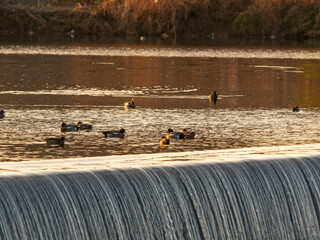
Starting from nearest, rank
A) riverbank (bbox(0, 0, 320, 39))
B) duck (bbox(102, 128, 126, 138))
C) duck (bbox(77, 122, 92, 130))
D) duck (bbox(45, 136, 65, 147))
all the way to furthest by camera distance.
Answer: duck (bbox(45, 136, 65, 147)) → duck (bbox(102, 128, 126, 138)) → duck (bbox(77, 122, 92, 130)) → riverbank (bbox(0, 0, 320, 39))

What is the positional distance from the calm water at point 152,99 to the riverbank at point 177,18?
994 inches

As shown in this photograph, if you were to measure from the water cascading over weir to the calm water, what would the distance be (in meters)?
5.86

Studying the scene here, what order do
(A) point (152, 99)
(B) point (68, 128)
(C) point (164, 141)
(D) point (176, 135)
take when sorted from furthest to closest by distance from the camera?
(A) point (152, 99) < (B) point (68, 128) < (D) point (176, 135) < (C) point (164, 141)

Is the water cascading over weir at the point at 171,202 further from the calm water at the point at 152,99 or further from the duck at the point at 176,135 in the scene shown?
the duck at the point at 176,135

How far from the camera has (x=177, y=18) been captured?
84.8m

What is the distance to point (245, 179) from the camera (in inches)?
567

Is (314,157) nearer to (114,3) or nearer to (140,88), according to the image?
(140,88)

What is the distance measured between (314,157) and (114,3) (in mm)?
70083

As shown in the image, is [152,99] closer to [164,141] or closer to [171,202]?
[164,141]

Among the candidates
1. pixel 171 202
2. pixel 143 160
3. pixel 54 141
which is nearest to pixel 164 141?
pixel 54 141

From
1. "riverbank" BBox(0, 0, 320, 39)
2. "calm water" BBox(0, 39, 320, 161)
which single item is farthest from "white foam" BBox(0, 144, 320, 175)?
"riverbank" BBox(0, 0, 320, 39)

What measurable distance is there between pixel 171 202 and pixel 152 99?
1856 centimetres

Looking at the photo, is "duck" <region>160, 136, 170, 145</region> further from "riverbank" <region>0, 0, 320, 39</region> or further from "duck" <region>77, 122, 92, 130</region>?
"riverbank" <region>0, 0, 320, 39</region>

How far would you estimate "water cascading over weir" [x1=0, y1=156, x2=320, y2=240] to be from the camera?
12.2 meters
